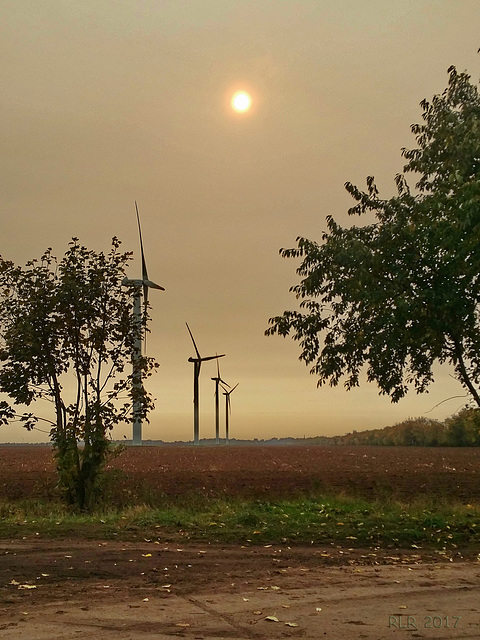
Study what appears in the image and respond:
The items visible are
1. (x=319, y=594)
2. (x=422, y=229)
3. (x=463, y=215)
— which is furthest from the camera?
(x=422, y=229)

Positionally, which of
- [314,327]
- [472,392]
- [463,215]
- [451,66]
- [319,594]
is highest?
[451,66]

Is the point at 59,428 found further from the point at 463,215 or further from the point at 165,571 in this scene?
the point at 463,215

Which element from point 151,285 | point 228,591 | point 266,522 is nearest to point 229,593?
point 228,591

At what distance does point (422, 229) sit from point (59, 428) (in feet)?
41.4

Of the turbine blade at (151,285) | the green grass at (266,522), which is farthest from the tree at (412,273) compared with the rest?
the turbine blade at (151,285)

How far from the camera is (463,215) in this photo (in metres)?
20.0

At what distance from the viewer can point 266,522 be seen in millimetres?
18938

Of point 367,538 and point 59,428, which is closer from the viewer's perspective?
point 367,538

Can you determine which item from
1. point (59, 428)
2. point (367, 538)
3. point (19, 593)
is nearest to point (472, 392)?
point (367, 538)

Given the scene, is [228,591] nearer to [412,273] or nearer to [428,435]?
[412,273]

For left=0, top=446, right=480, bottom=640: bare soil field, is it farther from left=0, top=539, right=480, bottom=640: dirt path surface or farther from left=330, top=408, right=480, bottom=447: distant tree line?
left=330, top=408, right=480, bottom=447: distant tree line

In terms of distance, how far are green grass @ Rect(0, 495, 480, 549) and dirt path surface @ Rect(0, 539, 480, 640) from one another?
1374 millimetres

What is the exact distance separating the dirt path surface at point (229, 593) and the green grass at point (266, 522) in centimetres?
137

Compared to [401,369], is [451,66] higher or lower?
higher
